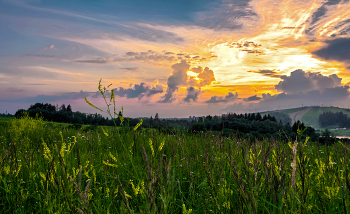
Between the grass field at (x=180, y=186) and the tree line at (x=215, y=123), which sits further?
the tree line at (x=215, y=123)

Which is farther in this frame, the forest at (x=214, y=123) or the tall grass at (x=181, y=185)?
the forest at (x=214, y=123)

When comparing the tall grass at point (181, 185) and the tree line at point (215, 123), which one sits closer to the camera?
the tall grass at point (181, 185)

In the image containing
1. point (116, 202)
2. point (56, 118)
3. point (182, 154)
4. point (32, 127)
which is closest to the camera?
point (116, 202)

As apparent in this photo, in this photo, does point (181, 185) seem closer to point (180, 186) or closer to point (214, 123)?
point (180, 186)

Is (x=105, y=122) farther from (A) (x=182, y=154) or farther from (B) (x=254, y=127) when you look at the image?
(A) (x=182, y=154)

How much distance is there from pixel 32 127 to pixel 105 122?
43125 mm

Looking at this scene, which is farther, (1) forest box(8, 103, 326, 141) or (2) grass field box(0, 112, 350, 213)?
(1) forest box(8, 103, 326, 141)

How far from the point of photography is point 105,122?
174 feet

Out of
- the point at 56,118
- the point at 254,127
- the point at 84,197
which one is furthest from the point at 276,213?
the point at 56,118

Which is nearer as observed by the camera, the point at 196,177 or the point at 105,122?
the point at 196,177

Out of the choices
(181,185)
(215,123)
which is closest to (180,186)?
(181,185)

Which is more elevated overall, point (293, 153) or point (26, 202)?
point (293, 153)

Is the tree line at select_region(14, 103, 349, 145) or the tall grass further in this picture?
the tree line at select_region(14, 103, 349, 145)

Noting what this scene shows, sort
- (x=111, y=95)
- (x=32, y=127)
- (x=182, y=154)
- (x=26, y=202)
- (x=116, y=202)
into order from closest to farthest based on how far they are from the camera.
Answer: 1. (x=116, y=202)
2. (x=26, y=202)
3. (x=111, y=95)
4. (x=182, y=154)
5. (x=32, y=127)
